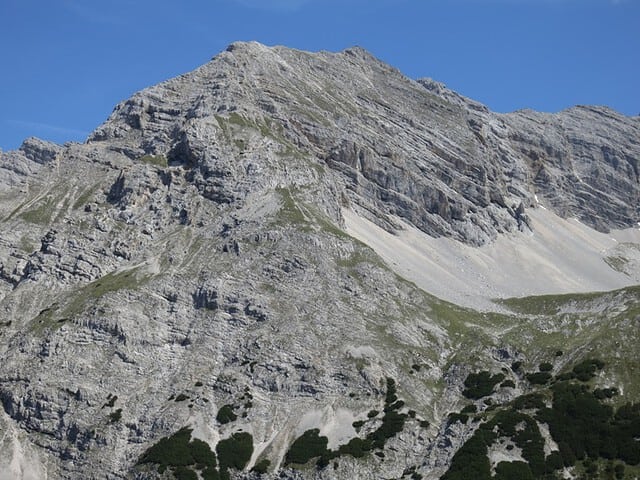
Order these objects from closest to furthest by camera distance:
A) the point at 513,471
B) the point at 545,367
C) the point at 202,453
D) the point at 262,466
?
the point at 513,471, the point at 262,466, the point at 202,453, the point at 545,367

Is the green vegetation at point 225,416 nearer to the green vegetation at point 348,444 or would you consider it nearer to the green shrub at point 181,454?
the green shrub at point 181,454

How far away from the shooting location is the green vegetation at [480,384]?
4649 inches

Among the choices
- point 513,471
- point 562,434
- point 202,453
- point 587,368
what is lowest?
point 202,453

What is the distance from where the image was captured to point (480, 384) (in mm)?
120000

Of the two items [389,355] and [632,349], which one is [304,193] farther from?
[632,349]

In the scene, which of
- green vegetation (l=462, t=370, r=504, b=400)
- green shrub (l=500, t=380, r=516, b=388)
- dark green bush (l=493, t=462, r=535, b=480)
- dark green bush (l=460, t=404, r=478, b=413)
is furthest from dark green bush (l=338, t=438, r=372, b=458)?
green shrub (l=500, t=380, r=516, b=388)

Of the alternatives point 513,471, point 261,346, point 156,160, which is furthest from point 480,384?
point 156,160

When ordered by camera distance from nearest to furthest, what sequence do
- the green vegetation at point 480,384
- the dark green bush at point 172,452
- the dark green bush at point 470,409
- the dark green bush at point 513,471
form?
1. the dark green bush at point 513,471
2. the dark green bush at point 172,452
3. the dark green bush at point 470,409
4. the green vegetation at point 480,384

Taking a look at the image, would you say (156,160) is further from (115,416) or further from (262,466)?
(262,466)

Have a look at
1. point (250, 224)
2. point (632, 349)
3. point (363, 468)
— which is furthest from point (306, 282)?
point (632, 349)

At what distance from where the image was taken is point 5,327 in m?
133

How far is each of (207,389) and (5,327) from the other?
3649 centimetres

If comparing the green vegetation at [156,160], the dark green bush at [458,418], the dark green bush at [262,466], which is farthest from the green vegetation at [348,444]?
the green vegetation at [156,160]

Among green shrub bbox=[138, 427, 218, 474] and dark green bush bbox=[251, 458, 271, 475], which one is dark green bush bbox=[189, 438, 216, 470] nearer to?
green shrub bbox=[138, 427, 218, 474]
